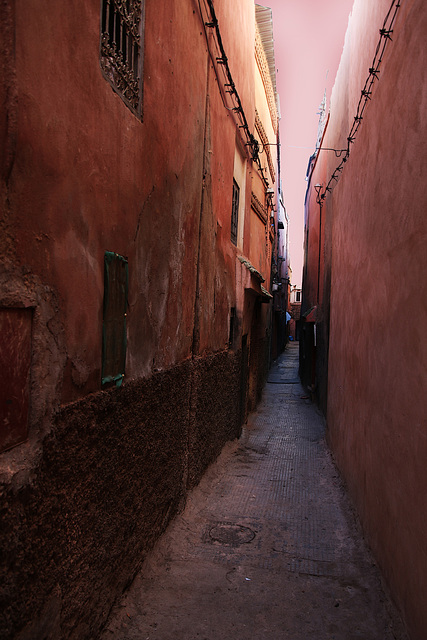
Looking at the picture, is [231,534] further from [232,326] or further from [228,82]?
[228,82]

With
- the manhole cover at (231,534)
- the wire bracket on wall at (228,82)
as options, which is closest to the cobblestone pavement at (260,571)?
the manhole cover at (231,534)

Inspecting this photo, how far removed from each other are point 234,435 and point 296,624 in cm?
551

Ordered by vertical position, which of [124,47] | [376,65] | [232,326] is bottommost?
[232,326]

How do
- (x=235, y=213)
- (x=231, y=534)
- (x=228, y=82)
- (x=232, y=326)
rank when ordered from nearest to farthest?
(x=231, y=534), (x=228, y=82), (x=232, y=326), (x=235, y=213)

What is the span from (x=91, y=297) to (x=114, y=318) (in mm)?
430

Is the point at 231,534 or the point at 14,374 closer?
the point at 14,374

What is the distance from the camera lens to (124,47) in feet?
12.3

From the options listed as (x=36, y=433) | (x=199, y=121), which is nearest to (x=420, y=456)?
(x=36, y=433)

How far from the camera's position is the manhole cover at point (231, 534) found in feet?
18.1

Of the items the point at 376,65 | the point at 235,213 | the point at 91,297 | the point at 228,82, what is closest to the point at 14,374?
the point at 91,297

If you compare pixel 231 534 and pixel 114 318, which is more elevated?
pixel 114 318

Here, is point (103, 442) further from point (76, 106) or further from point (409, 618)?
point (409, 618)

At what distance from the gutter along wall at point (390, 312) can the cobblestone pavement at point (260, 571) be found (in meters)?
0.34

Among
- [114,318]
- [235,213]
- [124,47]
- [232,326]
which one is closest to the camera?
[114,318]
